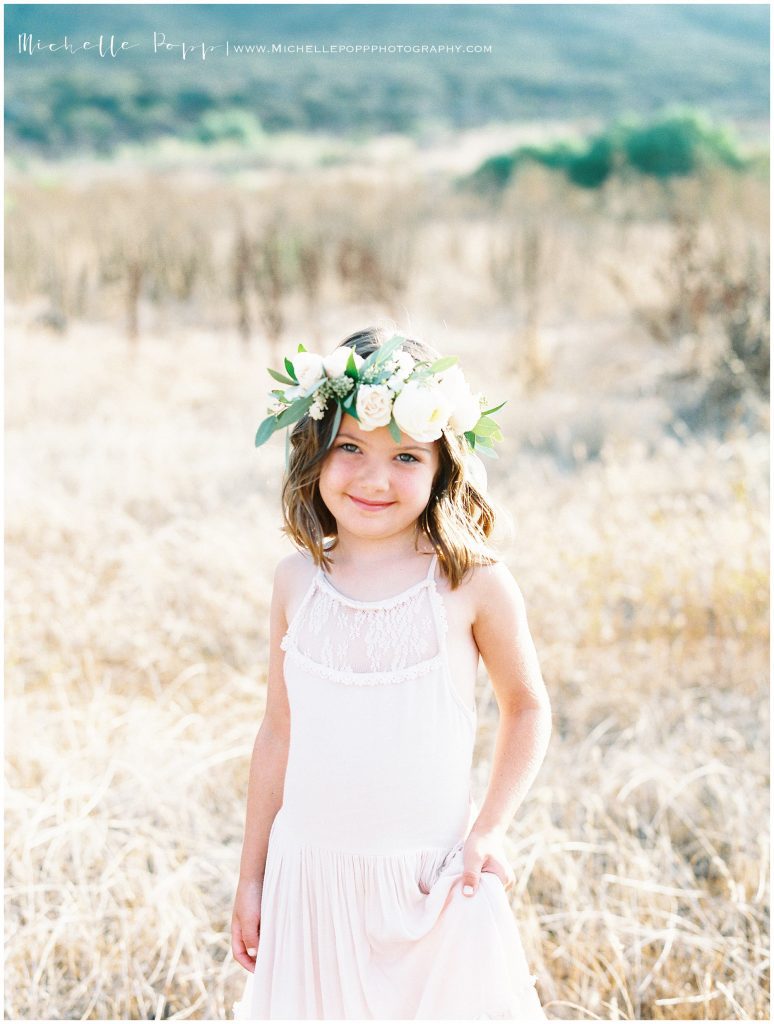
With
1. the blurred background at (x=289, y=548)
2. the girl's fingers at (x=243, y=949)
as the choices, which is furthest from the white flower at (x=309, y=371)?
the girl's fingers at (x=243, y=949)

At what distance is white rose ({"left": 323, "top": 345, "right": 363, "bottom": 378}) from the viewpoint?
1666mm

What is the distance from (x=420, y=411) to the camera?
1.57 metres

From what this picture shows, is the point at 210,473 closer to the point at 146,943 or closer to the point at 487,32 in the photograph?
the point at 146,943

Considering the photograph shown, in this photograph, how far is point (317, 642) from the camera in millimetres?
1687

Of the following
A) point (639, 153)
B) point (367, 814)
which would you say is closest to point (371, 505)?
point (367, 814)

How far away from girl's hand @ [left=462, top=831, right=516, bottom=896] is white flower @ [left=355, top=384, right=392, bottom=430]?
0.63 meters

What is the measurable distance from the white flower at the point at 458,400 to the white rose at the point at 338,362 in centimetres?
14

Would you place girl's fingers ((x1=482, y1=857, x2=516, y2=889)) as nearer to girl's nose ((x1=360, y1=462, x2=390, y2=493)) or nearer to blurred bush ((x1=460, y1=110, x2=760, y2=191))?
girl's nose ((x1=360, y1=462, x2=390, y2=493))

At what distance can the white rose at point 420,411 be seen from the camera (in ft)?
5.15

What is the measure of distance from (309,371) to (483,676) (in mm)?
2232

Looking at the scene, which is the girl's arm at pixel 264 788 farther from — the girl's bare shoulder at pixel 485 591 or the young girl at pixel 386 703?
the girl's bare shoulder at pixel 485 591

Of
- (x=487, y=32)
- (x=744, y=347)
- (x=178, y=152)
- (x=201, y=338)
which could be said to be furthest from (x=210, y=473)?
(x=487, y=32)

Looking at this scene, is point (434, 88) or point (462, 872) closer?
point (462, 872)

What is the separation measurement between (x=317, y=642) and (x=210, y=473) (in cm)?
403
